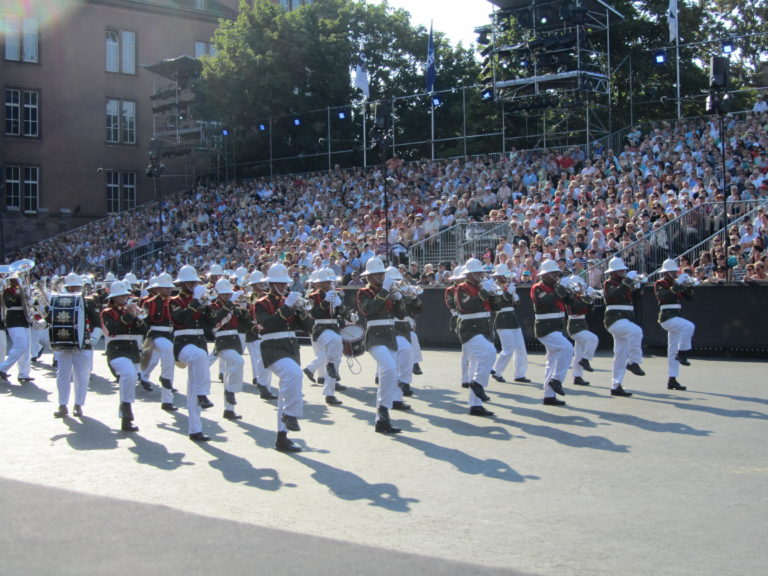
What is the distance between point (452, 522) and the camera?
263 inches

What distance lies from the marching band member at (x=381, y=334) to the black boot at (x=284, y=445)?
1.35m

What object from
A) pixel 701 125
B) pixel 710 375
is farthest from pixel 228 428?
pixel 701 125

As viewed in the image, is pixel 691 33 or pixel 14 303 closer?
pixel 14 303

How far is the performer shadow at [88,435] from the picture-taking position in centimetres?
1009

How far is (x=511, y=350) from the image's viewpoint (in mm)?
14812

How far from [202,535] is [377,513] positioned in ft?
4.67

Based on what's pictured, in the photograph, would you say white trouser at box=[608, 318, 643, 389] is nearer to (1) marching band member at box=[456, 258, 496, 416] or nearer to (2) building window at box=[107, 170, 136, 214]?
(1) marching band member at box=[456, 258, 496, 416]

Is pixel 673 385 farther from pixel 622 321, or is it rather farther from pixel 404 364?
pixel 404 364

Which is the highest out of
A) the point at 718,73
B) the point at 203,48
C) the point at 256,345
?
the point at 203,48

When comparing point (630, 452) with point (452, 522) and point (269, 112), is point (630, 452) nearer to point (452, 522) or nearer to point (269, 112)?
point (452, 522)

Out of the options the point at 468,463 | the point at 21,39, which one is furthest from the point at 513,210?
the point at 21,39

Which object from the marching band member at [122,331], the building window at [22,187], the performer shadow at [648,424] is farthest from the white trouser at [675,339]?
the building window at [22,187]

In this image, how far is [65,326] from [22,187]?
38.9 m

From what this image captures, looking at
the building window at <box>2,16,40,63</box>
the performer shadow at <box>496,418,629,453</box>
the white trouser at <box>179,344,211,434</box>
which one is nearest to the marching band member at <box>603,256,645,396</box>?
the performer shadow at <box>496,418,629,453</box>
